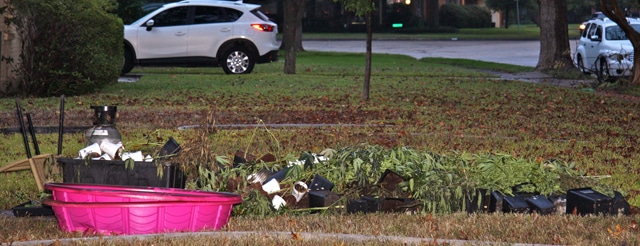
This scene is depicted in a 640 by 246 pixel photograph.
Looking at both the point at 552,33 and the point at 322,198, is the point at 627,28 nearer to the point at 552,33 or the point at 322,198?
the point at 552,33

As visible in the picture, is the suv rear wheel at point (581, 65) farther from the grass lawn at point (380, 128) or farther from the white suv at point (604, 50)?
the grass lawn at point (380, 128)

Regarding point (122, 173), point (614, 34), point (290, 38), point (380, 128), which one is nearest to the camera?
point (122, 173)

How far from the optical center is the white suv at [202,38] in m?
23.3

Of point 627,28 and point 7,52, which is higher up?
point 627,28

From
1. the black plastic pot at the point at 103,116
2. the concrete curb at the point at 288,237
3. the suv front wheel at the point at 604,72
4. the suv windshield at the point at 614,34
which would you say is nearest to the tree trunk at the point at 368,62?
the suv front wheel at the point at 604,72

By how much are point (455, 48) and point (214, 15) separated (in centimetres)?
2003

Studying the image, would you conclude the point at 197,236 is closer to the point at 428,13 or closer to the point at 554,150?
the point at 554,150

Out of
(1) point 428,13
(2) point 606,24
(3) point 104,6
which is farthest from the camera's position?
(1) point 428,13

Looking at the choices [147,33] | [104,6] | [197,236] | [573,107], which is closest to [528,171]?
[197,236]

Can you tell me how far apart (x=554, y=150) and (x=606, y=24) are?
15597 millimetres

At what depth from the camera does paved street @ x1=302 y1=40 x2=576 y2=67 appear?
35.5 meters

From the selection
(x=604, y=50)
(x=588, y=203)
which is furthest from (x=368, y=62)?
(x=604, y=50)

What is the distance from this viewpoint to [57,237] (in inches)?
234

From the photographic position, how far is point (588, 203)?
Result: 6.56 m
